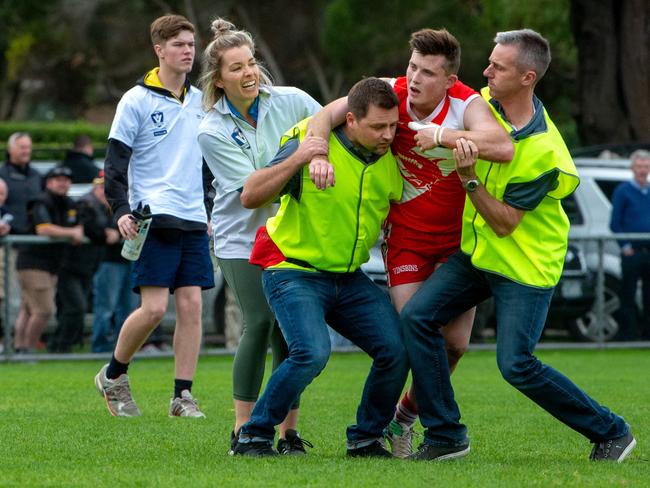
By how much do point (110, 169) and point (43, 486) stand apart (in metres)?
3.08

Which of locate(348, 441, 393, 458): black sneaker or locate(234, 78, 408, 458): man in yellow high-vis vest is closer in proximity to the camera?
locate(234, 78, 408, 458): man in yellow high-vis vest

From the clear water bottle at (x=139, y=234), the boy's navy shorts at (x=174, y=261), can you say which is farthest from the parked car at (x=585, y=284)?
the clear water bottle at (x=139, y=234)

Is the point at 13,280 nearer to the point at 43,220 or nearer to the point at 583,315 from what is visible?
the point at 43,220

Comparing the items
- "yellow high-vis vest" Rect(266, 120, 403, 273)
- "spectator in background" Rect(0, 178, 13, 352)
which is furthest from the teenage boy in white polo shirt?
"spectator in background" Rect(0, 178, 13, 352)

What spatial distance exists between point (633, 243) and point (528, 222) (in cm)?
849

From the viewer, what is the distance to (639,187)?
14.8 meters

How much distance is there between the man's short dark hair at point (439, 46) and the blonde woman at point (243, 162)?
104 centimetres

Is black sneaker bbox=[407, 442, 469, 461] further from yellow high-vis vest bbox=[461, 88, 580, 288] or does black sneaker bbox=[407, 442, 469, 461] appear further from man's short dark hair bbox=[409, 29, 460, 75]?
man's short dark hair bbox=[409, 29, 460, 75]

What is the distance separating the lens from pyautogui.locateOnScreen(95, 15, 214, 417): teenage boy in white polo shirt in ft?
27.2

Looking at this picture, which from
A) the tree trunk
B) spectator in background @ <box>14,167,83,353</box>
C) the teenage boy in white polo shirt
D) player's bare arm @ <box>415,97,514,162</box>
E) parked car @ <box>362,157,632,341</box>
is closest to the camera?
player's bare arm @ <box>415,97,514,162</box>

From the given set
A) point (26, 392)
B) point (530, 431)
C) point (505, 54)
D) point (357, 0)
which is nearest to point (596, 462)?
point (530, 431)

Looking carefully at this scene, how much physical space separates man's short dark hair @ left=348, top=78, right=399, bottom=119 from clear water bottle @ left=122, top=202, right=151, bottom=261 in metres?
2.41

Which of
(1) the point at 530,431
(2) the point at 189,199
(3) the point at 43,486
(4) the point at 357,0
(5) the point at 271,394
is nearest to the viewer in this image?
(3) the point at 43,486

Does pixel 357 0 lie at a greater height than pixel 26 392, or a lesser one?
greater
